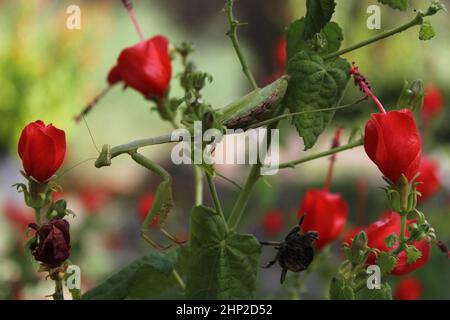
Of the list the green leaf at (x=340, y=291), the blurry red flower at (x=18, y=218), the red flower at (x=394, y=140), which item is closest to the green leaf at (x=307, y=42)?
the red flower at (x=394, y=140)

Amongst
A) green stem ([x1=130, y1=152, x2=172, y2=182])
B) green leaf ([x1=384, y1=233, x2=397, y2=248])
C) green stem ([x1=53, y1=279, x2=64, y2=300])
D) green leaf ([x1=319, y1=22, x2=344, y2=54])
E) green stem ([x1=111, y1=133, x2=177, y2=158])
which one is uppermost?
green leaf ([x1=319, y1=22, x2=344, y2=54])

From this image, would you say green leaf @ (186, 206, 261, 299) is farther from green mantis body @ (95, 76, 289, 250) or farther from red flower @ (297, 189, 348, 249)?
red flower @ (297, 189, 348, 249)

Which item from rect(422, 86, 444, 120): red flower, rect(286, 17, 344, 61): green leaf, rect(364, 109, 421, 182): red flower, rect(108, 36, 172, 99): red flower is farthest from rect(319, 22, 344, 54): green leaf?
rect(422, 86, 444, 120): red flower

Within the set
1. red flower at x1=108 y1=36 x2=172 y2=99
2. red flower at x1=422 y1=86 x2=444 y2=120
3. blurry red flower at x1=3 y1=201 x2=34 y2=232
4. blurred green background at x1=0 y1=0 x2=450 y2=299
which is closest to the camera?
red flower at x1=108 y1=36 x2=172 y2=99

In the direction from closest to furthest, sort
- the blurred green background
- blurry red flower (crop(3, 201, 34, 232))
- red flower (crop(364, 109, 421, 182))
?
1. red flower (crop(364, 109, 421, 182))
2. blurry red flower (crop(3, 201, 34, 232))
3. the blurred green background

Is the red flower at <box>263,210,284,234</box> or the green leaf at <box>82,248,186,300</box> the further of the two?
the red flower at <box>263,210,284,234</box>

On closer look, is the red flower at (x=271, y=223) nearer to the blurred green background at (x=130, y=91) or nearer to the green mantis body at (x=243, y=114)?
the green mantis body at (x=243, y=114)

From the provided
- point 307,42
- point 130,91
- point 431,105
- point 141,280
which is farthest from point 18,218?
point 130,91
